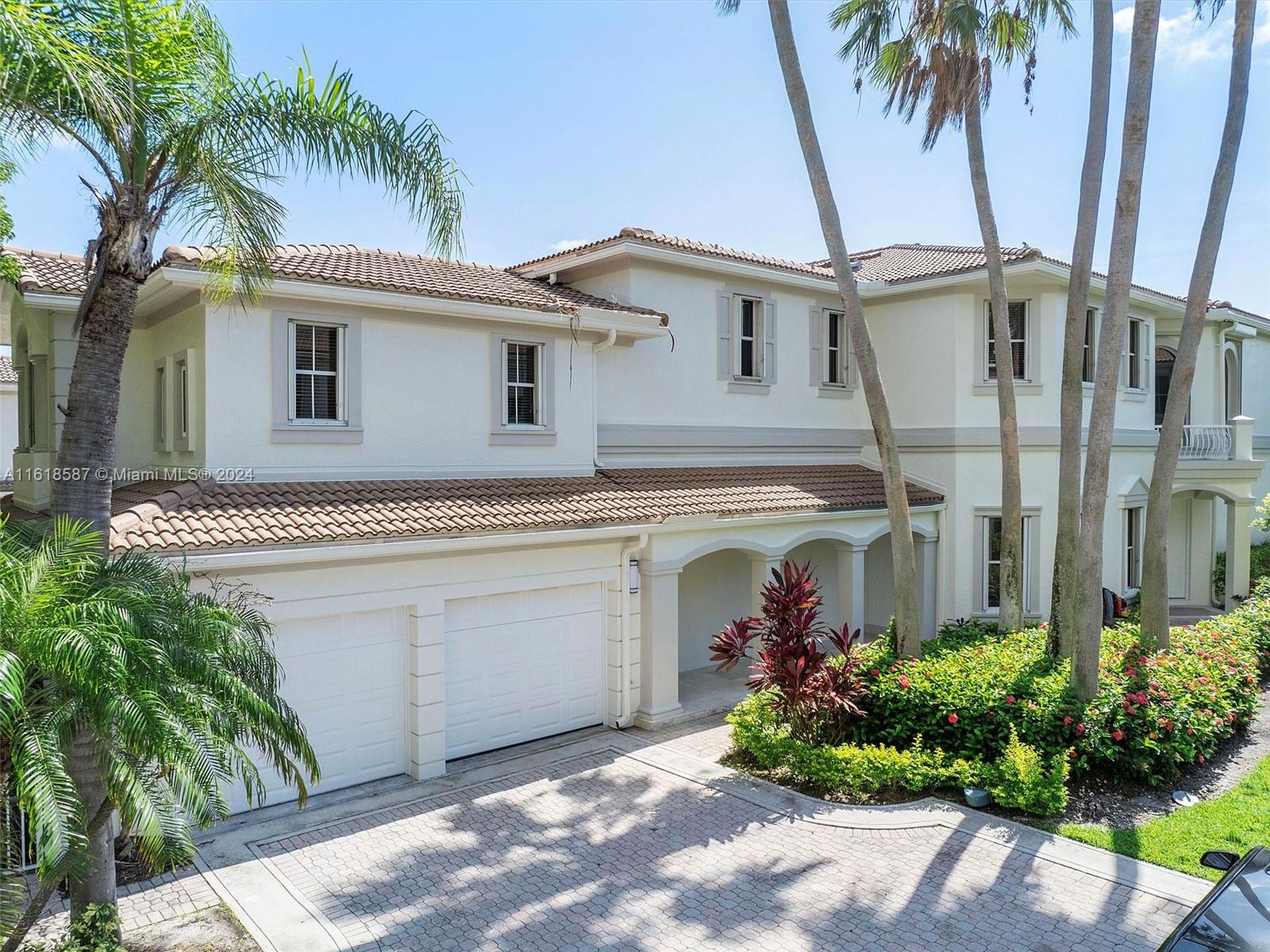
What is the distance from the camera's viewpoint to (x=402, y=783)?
10586 mm

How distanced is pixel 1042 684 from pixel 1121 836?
2412 mm

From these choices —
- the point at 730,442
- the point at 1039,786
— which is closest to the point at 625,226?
the point at 730,442

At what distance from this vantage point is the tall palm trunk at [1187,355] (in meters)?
12.8

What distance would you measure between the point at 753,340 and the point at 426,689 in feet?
31.5

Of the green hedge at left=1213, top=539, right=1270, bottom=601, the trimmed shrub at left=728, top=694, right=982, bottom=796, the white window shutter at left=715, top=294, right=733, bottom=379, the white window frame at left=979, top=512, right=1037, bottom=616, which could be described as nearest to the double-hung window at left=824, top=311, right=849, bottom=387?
the white window shutter at left=715, top=294, right=733, bottom=379

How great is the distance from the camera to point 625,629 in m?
12.7

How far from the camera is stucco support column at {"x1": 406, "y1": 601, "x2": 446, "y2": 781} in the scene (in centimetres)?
1072

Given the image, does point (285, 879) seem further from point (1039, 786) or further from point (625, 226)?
point (625, 226)

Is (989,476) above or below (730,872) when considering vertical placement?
above

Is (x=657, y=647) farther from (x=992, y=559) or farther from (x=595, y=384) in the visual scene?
(x=992, y=559)

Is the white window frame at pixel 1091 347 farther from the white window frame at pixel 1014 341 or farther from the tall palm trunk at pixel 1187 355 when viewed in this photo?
the tall palm trunk at pixel 1187 355

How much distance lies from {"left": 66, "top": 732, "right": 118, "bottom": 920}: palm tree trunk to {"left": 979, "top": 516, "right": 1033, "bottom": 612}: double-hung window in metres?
15.4

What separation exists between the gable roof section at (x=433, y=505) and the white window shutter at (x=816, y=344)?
2933 millimetres

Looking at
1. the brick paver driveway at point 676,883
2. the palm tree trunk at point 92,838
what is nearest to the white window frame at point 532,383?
the brick paver driveway at point 676,883
